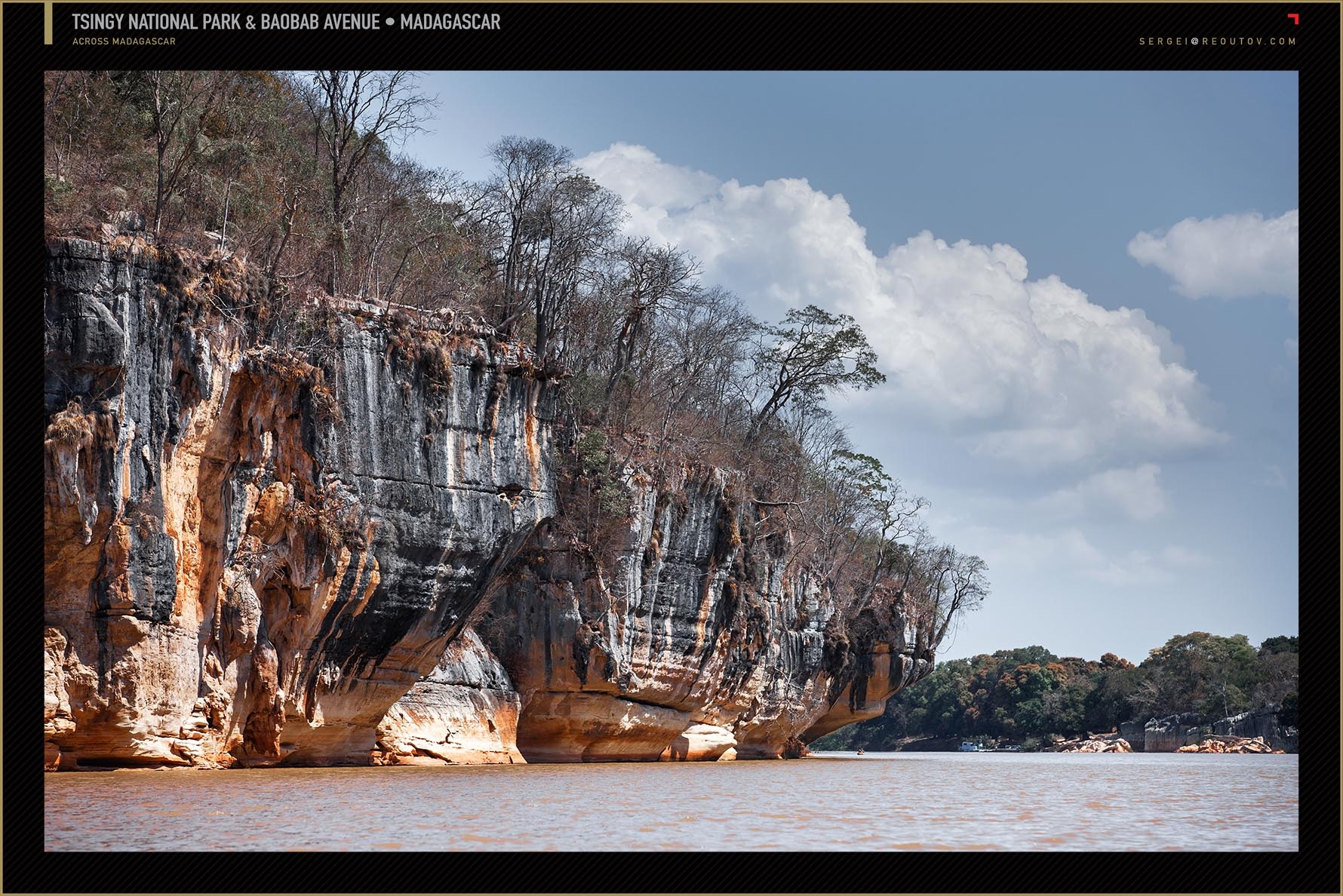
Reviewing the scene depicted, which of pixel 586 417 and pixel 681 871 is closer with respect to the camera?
pixel 681 871

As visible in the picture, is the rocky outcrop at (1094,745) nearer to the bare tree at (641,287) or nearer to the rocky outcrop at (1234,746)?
the rocky outcrop at (1234,746)

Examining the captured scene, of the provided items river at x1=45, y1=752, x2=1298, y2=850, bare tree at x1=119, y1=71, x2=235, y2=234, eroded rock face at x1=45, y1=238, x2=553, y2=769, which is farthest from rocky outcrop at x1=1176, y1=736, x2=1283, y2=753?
bare tree at x1=119, y1=71, x2=235, y2=234

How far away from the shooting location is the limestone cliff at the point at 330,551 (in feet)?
61.6

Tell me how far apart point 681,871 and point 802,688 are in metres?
40.2

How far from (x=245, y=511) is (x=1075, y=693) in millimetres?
85293

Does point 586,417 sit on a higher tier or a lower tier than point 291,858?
higher

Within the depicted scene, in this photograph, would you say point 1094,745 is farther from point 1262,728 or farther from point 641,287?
point 641,287

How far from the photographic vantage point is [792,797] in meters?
19.2

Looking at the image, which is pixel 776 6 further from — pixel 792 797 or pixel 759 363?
pixel 759 363

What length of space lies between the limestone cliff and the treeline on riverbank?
49.7 m

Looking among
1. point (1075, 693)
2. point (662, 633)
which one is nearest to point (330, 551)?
point (662, 633)

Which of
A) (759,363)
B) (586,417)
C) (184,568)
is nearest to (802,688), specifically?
(759,363)

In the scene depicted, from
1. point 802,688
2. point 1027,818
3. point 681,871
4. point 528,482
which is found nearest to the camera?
point 681,871

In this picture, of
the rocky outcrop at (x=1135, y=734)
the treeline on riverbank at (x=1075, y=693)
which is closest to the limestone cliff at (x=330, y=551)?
the treeline on riverbank at (x=1075, y=693)
